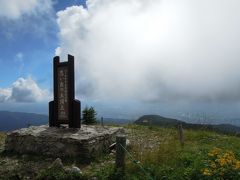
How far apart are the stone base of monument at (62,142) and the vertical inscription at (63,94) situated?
0.94m

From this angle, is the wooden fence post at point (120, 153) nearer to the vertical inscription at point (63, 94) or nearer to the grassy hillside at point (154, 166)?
the grassy hillside at point (154, 166)

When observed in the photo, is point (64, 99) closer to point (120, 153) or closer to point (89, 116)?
point (120, 153)

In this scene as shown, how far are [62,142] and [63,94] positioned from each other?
11.4 ft

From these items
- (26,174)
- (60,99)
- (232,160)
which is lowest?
(26,174)

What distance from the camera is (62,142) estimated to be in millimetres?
12828

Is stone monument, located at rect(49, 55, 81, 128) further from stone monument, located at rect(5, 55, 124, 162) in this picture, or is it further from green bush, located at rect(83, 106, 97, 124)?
green bush, located at rect(83, 106, 97, 124)

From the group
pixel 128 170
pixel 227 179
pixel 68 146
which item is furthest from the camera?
pixel 68 146

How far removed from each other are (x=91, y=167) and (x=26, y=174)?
2.22 metres

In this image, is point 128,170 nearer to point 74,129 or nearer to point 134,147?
point 134,147

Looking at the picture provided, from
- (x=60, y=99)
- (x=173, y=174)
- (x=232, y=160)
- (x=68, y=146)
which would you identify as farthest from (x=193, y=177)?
(x=60, y=99)

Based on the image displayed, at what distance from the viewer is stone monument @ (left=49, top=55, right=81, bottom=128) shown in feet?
49.8

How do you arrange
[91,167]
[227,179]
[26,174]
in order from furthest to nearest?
[91,167]
[26,174]
[227,179]

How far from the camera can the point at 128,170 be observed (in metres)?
9.09

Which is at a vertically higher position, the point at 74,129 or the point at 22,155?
the point at 74,129
